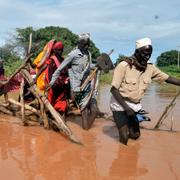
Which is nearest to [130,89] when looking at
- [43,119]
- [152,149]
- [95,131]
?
[152,149]

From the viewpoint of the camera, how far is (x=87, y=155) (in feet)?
18.2

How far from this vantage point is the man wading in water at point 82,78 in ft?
24.3

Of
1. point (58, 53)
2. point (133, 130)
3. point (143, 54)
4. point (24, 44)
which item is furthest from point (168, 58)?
point (143, 54)

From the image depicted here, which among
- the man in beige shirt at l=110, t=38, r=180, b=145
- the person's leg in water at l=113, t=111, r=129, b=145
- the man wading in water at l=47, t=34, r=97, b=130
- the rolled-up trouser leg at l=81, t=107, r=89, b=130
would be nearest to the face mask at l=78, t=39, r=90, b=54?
the man wading in water at l=47, t=34, r=97, b=130

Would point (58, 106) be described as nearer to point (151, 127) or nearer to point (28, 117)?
point (28, 117)

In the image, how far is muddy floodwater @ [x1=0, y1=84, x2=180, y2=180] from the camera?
186 inches

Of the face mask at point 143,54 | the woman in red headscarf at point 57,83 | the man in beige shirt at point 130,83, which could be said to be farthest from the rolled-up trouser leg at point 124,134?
the woman in red headscarf at point 57,83

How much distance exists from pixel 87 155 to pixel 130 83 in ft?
4.39

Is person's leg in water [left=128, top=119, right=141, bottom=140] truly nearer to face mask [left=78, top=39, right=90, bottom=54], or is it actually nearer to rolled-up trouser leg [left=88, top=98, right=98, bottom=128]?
rolled-up trouser leg [left=88, top=98, right=98, bottom=128]

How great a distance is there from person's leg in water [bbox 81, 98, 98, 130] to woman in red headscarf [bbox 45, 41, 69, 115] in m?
0.46

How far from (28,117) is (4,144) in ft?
6.18

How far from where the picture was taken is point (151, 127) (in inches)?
305

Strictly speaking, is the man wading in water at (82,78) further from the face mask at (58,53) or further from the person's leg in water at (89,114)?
the face mask at (58,53)

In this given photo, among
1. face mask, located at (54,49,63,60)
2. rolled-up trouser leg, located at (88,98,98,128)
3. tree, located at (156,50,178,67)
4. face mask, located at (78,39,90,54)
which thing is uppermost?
face mask, located at (78,39,90,54)
